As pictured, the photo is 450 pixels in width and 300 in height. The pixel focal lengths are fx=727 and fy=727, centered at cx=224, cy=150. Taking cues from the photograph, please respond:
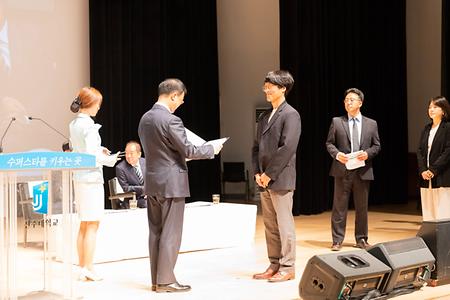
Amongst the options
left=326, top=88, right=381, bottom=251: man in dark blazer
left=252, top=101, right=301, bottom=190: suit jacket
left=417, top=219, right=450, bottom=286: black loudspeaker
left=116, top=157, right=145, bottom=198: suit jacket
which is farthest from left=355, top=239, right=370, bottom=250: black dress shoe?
left=116, top=157, right=145, bottom=198: suit jacket

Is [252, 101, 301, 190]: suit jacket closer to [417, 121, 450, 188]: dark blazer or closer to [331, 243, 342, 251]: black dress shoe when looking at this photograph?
[331, 243, 342, 251]: black dress shoe

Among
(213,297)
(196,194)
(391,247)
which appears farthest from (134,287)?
(196,194)

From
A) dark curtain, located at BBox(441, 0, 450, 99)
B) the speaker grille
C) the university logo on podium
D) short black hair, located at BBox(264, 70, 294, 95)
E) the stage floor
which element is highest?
dark curtain, located at BBox(441, 0, 450, 99)

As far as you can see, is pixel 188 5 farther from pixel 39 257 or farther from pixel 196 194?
pixel 39 257

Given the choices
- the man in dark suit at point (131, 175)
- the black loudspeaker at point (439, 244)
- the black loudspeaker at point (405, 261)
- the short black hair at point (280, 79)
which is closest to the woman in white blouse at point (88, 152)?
the short black hair at point (280, 79)

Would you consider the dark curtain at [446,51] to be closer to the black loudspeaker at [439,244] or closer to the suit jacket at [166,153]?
the black loudspeaker at [439,244]

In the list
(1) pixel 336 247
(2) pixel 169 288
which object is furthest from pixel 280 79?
(1) pixel 336 247

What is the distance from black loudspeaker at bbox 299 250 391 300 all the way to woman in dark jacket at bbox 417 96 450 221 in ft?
10.5

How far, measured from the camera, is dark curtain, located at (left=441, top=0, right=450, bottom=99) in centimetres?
993

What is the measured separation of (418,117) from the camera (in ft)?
40.4

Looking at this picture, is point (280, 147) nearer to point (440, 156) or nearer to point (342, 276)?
point (342, 276)

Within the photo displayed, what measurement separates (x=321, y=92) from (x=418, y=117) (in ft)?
7.77

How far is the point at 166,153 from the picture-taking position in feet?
16.4

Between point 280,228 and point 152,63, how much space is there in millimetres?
5587
